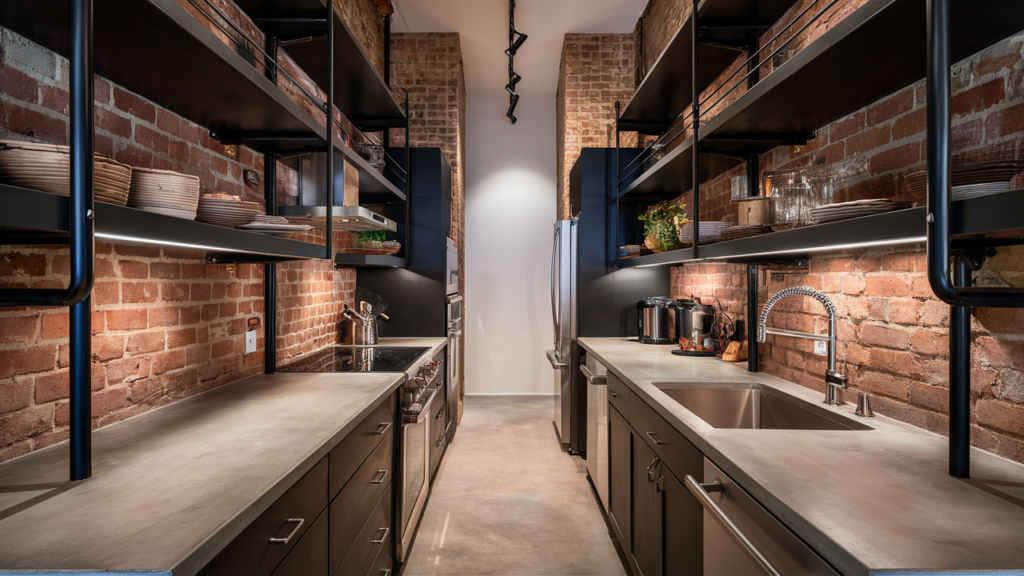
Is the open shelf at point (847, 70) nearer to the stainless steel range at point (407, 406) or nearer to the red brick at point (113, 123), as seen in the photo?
the stainless steel range at point (407, 406)

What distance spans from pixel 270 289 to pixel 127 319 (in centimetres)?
82

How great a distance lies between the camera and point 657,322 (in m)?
3.34

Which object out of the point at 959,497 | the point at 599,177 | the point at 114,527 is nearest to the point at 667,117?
the point at 599,177

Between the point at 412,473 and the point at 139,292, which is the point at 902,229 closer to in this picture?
the point at 139,292

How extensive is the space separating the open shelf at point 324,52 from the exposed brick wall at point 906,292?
6.73ft

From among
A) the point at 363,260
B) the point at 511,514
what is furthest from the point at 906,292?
the point at 363,260

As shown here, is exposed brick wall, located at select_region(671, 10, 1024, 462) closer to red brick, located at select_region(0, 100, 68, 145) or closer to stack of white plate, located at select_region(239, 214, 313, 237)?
stack of white plate, located at select_region(239, 214, 313, 237)

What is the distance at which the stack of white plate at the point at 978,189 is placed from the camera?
3.01 feet

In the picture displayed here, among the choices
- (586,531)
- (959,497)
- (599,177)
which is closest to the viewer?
(959,497)

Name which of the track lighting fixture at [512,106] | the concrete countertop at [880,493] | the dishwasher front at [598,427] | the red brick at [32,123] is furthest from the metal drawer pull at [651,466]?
the track lighting fixture at [512,106]

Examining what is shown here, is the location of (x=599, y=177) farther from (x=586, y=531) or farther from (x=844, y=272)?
(x=586, y=531)

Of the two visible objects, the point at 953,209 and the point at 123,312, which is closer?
the point at 953,209

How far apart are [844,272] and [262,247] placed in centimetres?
201

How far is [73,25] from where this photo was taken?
0.81 metres
